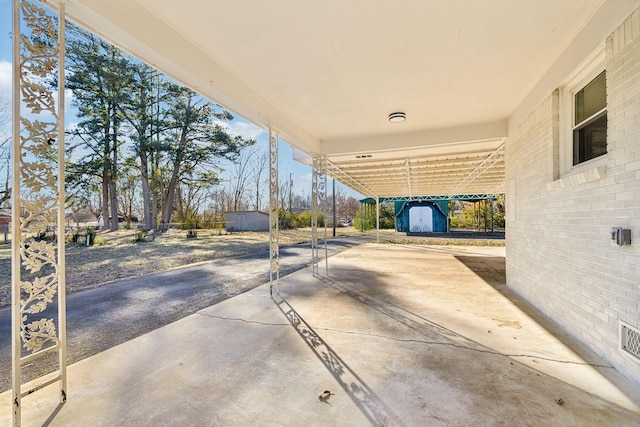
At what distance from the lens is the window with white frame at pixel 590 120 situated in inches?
105

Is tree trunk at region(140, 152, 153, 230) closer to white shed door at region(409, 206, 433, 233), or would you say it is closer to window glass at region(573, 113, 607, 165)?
white shed door at region(409, 206, 433, 233)

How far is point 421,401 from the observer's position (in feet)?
6.46

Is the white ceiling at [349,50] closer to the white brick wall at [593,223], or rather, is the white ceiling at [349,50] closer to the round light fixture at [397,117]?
the round light fixture at [397,117]

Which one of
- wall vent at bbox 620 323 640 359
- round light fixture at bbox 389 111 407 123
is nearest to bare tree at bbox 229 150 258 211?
round light fixture at bbox 389 111 407 123

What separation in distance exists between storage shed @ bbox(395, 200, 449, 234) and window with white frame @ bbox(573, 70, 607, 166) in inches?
791

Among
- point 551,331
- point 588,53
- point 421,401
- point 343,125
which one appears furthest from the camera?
point 343,125

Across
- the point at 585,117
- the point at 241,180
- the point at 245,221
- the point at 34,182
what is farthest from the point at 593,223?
the point at 241,180

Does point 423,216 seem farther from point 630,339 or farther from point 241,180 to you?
point 630,339

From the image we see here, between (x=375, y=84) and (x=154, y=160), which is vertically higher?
(x=154, y=160)

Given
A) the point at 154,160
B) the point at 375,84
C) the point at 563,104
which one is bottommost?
the point at 563,104

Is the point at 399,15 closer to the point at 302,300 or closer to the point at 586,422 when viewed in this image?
the point at 586,422

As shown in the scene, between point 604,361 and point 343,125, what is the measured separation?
4.58 m

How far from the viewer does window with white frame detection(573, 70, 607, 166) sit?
2674mm

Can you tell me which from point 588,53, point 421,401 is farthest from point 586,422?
point 588,53
